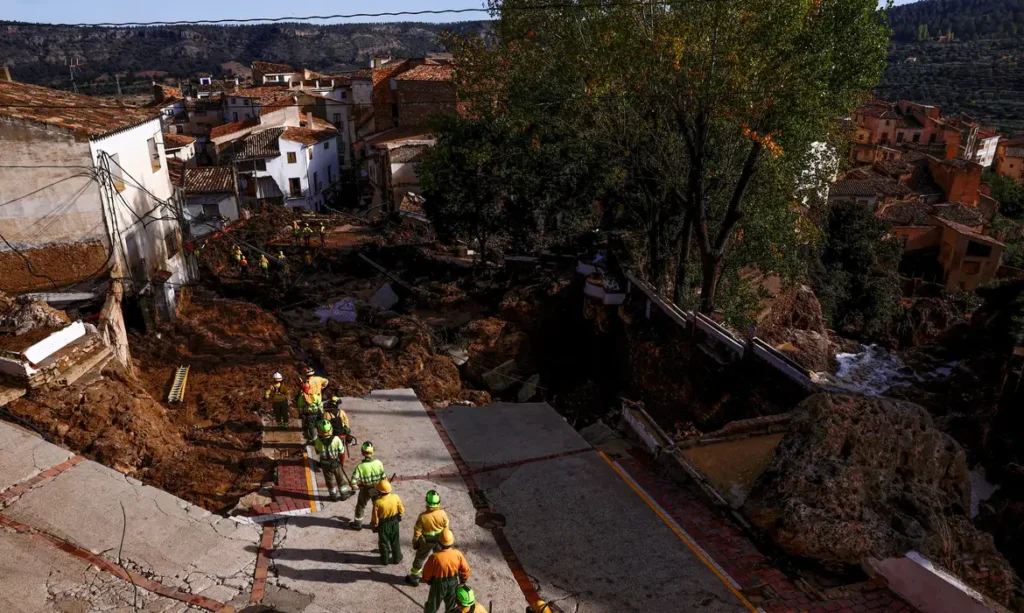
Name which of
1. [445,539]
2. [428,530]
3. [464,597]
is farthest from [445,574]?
[428,530]

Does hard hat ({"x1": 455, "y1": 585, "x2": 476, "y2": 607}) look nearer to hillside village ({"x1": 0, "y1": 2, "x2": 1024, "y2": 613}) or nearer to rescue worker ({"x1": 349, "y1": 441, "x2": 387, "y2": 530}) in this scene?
hillside village ({"x1": 0, "y1": 2, "x2": 1024, "y2": 613})

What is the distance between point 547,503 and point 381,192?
104 feet

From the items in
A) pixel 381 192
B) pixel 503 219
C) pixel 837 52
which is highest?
pixel 837 52

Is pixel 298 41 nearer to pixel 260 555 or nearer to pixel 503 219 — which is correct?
pixel 503 219

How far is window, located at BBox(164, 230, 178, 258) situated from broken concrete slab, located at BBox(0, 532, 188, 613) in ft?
38.6

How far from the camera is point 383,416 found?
42.4ft

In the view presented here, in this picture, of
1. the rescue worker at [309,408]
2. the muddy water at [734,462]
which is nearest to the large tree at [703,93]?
the muddy water at [734,462]

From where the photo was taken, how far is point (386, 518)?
8219 millimetres

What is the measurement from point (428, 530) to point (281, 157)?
36.7 metres

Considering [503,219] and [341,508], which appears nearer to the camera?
[341,508]

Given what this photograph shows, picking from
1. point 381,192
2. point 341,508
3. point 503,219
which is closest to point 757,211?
point 503,219

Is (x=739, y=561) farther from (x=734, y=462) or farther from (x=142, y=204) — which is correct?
(x=142, y=204)

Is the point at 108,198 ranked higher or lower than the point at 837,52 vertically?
lower

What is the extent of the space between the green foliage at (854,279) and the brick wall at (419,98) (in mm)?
22151
